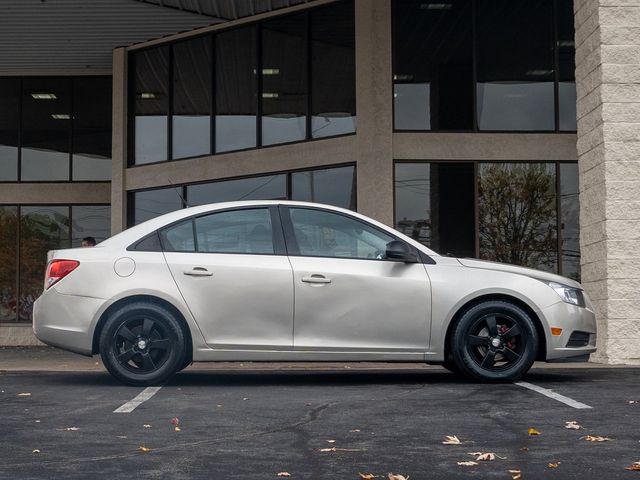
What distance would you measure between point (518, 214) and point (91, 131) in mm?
9709

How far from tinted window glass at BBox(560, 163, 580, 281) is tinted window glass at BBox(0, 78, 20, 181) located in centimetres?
1135

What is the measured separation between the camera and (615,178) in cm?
1216

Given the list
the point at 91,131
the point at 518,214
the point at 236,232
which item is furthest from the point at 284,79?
the point at 236,232

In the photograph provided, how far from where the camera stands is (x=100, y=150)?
73.8 feet

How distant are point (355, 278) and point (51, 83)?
607 inches

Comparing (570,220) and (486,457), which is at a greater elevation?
(570,220)

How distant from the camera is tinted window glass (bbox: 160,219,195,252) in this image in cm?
908

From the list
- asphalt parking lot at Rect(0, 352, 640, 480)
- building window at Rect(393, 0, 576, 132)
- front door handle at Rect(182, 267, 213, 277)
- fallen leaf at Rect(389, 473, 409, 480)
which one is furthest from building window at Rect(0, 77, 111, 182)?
fallen leaf at Rect(389, 473, 409, 480)

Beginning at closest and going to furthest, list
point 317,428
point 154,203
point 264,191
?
point 317,428 → point 264,191 → point 154,203

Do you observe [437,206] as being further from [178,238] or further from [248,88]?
[178,238]

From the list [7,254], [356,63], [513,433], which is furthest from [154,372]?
[7,254]

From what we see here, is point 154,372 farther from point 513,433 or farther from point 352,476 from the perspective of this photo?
point 352,476

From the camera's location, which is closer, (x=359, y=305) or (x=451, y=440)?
(x=451, y=440)

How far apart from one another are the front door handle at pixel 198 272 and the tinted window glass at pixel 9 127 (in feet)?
47.8
